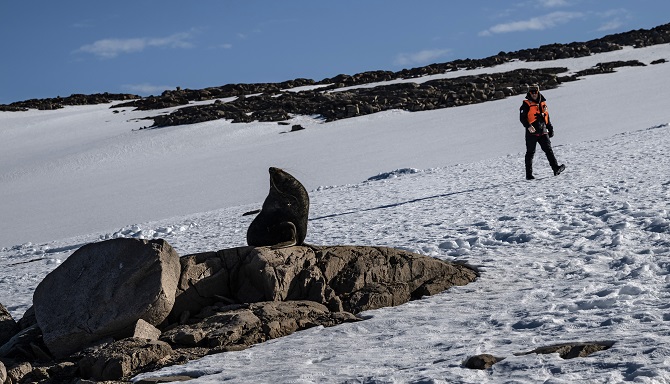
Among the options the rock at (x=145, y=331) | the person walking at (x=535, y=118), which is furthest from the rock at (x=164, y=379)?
the person walking at (x=535, y=118)

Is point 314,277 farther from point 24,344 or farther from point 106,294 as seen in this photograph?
point 24,344

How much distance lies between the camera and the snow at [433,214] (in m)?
6.07

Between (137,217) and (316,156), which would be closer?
(137,217)

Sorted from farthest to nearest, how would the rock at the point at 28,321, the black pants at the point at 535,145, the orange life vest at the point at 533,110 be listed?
1. the black pants at the point at 535,145
2. the orange life vest at the point at 533,110
3. the rock at the point at 28,321

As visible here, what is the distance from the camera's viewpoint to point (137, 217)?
66.0ft

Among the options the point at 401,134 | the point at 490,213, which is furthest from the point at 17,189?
the point at 490,213

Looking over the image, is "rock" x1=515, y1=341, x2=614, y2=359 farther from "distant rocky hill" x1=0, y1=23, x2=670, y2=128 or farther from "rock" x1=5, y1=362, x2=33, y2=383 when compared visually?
"distant rocky hill" x1=0, y1=23, x2=670, y2=128

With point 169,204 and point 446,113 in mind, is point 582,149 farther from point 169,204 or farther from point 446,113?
point 446,113

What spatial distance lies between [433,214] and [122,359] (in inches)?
299

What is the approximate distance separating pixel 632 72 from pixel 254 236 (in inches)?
1412

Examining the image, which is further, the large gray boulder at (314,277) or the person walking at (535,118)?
the person walking at (535,118)

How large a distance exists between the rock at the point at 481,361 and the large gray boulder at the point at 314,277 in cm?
252

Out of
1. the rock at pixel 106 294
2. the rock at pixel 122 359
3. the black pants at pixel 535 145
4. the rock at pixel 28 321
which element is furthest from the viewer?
the black pants at pixel 535 145

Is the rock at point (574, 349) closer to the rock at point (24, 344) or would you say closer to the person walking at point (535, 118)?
the rock at point (24, 344)
